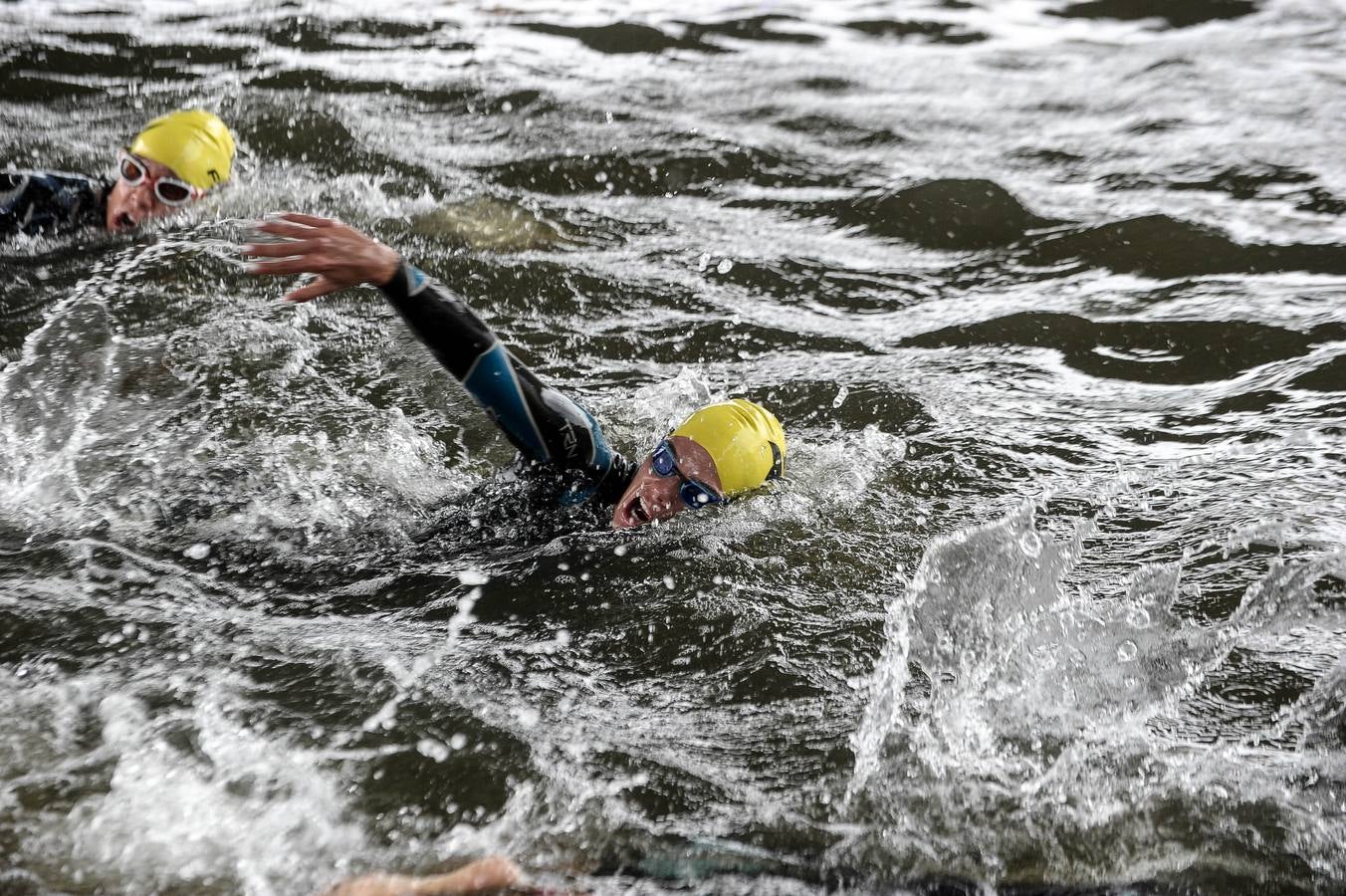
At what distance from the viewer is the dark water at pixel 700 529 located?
3229 millimetres

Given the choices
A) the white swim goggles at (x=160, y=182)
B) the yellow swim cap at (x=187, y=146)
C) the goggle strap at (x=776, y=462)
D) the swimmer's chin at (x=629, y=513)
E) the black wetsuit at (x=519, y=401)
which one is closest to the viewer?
the black wetsuit at (x=519, y=401)

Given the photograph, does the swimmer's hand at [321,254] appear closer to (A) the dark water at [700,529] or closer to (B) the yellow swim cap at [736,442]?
(A) the dark water at [700,529]

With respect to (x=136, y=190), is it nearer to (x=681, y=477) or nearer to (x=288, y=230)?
(x=288, y=230)

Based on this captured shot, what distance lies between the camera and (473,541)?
4.45 metres

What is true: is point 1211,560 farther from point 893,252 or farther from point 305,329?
point 305,329

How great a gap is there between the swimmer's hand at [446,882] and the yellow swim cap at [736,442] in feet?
6.29

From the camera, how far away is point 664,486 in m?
4.39

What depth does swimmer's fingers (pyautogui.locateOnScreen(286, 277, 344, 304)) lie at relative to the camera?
3.51 metres

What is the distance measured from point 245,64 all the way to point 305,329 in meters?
5.59

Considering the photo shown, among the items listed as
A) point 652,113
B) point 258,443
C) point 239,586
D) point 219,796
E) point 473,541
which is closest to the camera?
point 219,796

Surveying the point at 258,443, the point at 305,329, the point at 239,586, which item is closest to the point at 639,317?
the point at 305,329

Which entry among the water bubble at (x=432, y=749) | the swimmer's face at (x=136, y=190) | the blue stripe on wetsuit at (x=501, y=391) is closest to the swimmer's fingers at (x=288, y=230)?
the blue stripe on wetsuit at (x=501, y=391)

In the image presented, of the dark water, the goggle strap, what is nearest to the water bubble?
the dark water

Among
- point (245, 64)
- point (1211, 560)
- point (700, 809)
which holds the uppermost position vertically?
point (245, 64)
